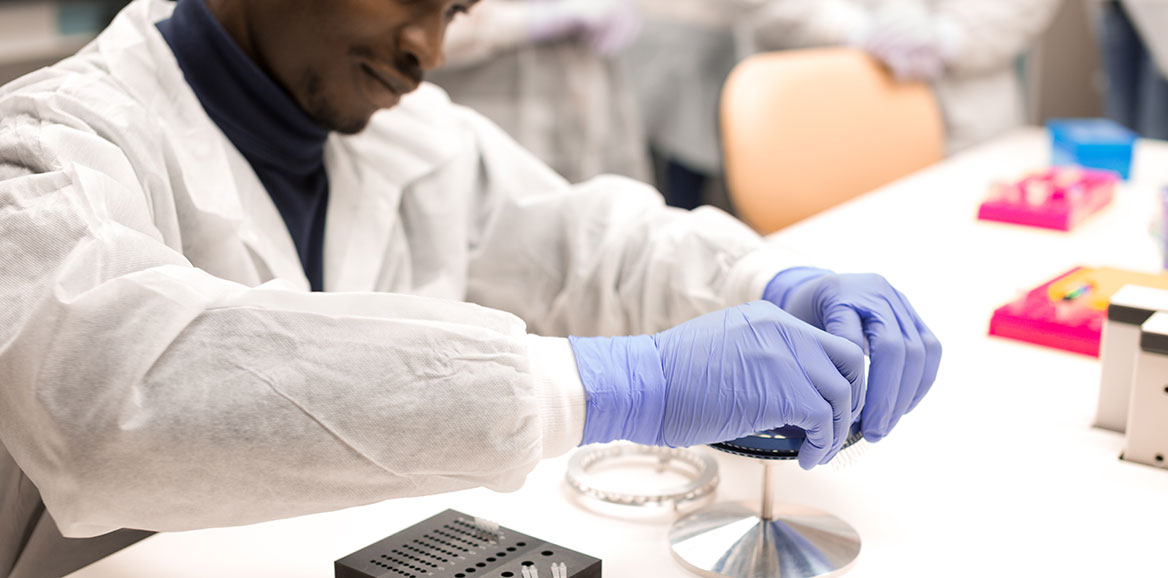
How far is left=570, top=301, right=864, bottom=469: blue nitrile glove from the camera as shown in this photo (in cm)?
73

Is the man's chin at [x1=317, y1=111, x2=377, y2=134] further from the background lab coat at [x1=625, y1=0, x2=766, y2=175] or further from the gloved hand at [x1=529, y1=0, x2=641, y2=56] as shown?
the background lab coat at [x1=625, y1=0, x2=766, y2=175]

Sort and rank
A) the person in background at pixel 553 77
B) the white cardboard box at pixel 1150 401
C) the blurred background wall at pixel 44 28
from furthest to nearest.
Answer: the person in background at pixel 553 77, the blurred background wall at pixel 44 28, the white cardboard box at pixel 1150 401

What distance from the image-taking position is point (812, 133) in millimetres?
1993

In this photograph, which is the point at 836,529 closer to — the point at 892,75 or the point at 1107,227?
the point at 1107,227

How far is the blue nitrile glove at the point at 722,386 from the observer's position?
0.73 meters

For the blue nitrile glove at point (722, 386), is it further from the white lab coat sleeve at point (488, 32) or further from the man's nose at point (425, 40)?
the white lab coat sleeve at point (488, 32)

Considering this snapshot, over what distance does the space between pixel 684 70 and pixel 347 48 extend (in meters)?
2.15

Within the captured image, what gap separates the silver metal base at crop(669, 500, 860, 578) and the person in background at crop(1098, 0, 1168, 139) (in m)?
2.73

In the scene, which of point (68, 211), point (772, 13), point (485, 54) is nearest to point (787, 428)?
point (68, 211)

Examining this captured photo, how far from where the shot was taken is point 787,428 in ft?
2.55

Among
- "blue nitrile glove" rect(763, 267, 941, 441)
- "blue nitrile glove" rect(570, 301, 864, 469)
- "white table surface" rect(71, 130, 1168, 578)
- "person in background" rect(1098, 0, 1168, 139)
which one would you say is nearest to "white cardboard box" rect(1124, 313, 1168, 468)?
"white table surface" rect(71, 130, 1168, 578)

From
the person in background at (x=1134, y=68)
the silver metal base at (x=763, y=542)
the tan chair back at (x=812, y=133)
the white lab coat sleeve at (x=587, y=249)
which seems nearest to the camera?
the silver metal base at (x=763, y=542)

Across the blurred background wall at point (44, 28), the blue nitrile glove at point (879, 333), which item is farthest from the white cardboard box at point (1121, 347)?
the blurred background wall at point (44, 28)

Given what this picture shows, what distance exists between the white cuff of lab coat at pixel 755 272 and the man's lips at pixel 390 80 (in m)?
0.39
